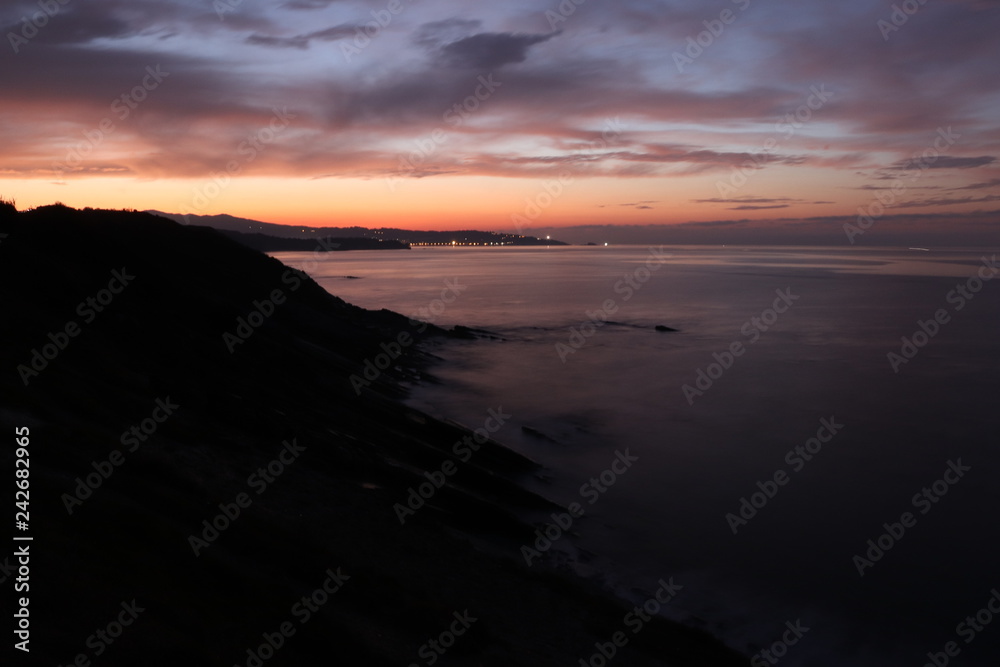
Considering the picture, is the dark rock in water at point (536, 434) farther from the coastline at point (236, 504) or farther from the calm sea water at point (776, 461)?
the coastline at point (236, 504)

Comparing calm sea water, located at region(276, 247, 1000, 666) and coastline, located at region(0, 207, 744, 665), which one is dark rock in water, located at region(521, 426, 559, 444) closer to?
calm sea water, located at region(276, 247, 1000, 666)

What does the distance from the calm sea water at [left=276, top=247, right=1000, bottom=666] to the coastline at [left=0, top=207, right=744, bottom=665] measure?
3486 mm

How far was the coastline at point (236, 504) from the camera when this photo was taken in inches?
395

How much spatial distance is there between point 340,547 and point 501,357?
38.6 m

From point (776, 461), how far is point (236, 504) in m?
23.7

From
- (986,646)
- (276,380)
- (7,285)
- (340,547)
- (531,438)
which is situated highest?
(7,285)

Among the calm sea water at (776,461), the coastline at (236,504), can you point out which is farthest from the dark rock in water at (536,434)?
the coastline at (236,504)

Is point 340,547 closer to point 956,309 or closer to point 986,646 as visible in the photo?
point 986,646

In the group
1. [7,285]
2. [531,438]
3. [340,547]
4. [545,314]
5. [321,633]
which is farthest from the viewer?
[545,314]

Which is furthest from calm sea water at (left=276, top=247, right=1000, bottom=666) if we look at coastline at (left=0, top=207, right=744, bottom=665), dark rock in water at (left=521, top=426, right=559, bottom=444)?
coastline at (left=0, top=207, right=744, bottom=665)

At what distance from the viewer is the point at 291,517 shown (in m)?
14.9

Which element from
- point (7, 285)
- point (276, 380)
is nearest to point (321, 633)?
point (276, 380)

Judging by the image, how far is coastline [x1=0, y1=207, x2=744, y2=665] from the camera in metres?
10.0

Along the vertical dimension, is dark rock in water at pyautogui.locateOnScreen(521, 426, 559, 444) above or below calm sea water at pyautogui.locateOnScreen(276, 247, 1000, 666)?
above
